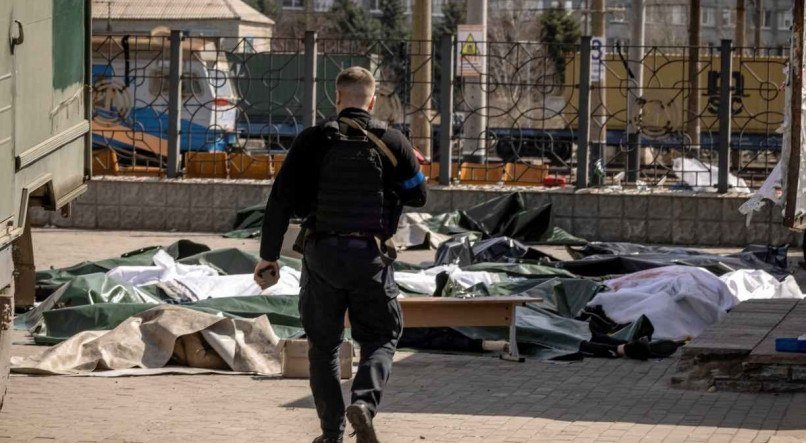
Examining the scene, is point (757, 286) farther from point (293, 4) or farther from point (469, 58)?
point (293, 4)

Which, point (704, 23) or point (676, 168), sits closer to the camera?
point (676, 168)

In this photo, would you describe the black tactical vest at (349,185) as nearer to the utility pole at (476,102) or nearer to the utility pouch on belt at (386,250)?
the utility pouch on belt at (386,250)

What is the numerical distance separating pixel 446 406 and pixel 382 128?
6.54ft

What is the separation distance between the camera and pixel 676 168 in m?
19.1

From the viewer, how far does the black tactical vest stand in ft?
21.0

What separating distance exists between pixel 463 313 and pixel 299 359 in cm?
126

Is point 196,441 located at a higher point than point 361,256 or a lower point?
lower

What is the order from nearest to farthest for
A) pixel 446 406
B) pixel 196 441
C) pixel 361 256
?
pixel 361 256, pixel 196 441, pixel 446 406

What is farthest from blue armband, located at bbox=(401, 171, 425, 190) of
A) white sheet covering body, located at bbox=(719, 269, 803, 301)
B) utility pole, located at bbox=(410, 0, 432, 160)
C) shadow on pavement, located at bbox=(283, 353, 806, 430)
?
utility pole, located at bbox=(410, 0, 432, 160)

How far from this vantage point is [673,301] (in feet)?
34.8

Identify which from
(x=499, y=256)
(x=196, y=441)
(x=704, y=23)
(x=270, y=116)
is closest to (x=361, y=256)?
(x=196, y=441)

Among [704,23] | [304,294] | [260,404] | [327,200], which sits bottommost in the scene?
[260,404]

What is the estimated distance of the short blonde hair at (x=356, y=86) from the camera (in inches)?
256

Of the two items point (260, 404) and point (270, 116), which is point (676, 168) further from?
point (260, 404)
